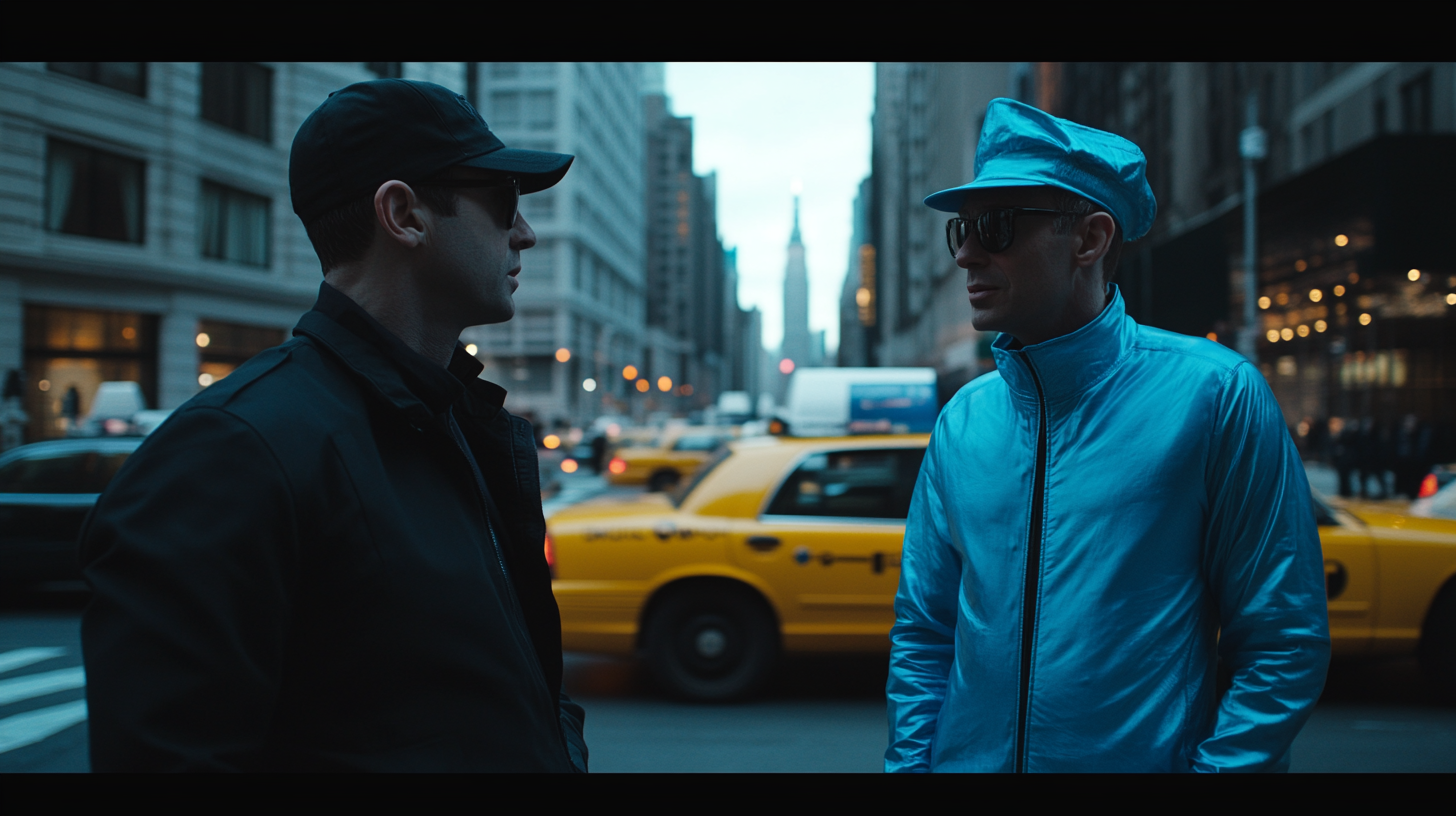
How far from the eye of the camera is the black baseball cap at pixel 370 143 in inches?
56.8

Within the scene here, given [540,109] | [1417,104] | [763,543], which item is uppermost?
[540,109]

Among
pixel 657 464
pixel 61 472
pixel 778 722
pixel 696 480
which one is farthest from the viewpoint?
pixel 657 464

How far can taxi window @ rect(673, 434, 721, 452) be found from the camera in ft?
71.0

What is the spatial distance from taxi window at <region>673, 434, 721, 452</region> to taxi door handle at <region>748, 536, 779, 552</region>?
15373 mm

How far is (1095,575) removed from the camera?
1.74m

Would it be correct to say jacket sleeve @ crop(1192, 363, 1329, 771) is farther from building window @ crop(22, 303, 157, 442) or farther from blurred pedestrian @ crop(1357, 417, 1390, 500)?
building window @ crop(22, 303, 157, 442)

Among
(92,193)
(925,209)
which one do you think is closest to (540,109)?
(925,209)

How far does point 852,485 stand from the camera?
639 cm

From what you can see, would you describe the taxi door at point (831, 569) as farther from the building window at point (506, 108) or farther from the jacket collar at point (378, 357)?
the building window at point (506, 108)

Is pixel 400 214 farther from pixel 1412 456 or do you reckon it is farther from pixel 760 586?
pixel 1412 456

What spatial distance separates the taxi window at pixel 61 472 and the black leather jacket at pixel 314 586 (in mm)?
9662

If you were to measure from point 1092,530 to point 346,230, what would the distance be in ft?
4.58
